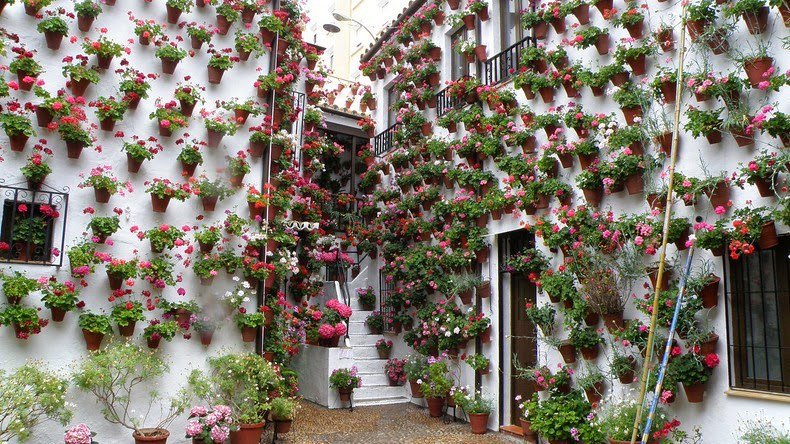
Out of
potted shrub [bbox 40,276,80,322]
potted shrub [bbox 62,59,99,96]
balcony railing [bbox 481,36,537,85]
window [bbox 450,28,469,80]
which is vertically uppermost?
window [bbox 450,28,469,80]

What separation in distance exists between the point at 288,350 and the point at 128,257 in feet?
8.86

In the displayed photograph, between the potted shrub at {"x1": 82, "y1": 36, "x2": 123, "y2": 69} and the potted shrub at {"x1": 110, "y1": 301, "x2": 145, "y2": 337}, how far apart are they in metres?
3.13

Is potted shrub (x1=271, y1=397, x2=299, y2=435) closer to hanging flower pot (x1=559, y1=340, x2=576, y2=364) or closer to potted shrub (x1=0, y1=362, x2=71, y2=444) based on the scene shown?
potted shrub (x1=0, y1=362, x2=71, y2=444)

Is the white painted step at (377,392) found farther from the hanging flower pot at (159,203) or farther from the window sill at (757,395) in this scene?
the window sill at (757,395)

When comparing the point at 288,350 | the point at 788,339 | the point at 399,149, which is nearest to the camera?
the point at 788,339

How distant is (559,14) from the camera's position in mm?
8031

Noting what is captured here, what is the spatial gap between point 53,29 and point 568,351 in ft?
24.8

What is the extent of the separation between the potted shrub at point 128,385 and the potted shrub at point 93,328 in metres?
0.14

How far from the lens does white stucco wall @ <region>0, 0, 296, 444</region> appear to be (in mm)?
6902

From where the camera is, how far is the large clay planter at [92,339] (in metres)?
6.95

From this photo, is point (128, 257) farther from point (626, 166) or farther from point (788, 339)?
point (788, 339)

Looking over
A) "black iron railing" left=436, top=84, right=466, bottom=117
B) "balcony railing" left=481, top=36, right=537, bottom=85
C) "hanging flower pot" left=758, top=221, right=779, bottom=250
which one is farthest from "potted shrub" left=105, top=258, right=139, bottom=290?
"hanging flower pot" left=758, top=221, right=779, bottom=250

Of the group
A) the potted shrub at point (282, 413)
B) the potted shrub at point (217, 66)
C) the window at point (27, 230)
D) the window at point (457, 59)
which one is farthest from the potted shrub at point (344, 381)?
the window at point (457, 59)

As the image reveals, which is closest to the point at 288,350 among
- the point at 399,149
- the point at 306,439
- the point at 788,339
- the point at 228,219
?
the point at 306,439
